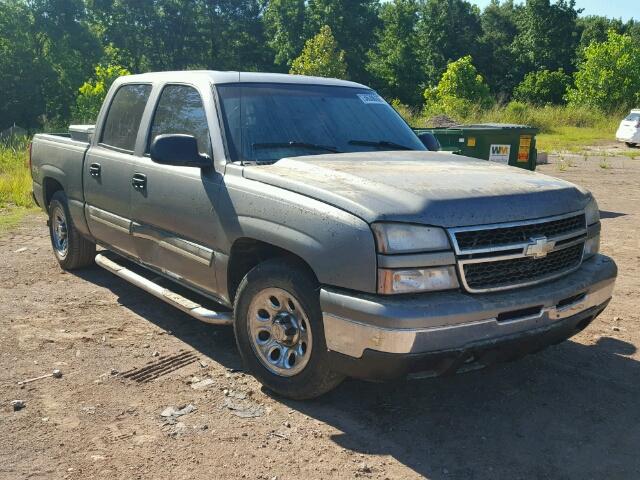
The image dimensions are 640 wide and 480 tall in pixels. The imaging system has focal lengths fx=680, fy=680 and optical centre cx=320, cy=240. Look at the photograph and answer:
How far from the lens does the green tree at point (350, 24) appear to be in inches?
2351

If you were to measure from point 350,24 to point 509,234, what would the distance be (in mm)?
60808

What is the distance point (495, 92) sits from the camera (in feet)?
192

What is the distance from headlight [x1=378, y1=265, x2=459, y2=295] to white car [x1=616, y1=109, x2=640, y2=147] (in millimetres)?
26769

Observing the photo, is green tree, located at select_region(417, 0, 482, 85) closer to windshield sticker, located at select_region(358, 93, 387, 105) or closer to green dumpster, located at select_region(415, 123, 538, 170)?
green dumpster, located at select_region(415, 123, 538, 170)

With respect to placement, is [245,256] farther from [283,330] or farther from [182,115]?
[182,115]

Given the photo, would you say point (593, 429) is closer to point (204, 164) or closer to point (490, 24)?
point (204, 164)

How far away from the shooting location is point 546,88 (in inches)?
2037

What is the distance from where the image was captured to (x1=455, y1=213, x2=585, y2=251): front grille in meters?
3.34

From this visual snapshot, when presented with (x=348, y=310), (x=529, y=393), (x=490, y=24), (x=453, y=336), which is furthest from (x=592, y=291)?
(x=490, y=24)

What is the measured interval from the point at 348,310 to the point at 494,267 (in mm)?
787

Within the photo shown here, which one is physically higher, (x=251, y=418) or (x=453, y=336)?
(x=453, y=336)

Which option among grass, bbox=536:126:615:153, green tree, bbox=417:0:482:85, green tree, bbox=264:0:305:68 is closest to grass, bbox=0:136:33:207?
grass, bbox=536:126:615:153

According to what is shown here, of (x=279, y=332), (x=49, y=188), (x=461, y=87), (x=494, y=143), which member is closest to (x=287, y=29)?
(x=461, y=87)

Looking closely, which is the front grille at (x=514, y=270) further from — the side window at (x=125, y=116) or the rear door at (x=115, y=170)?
the side window at (x=125, y=116)
